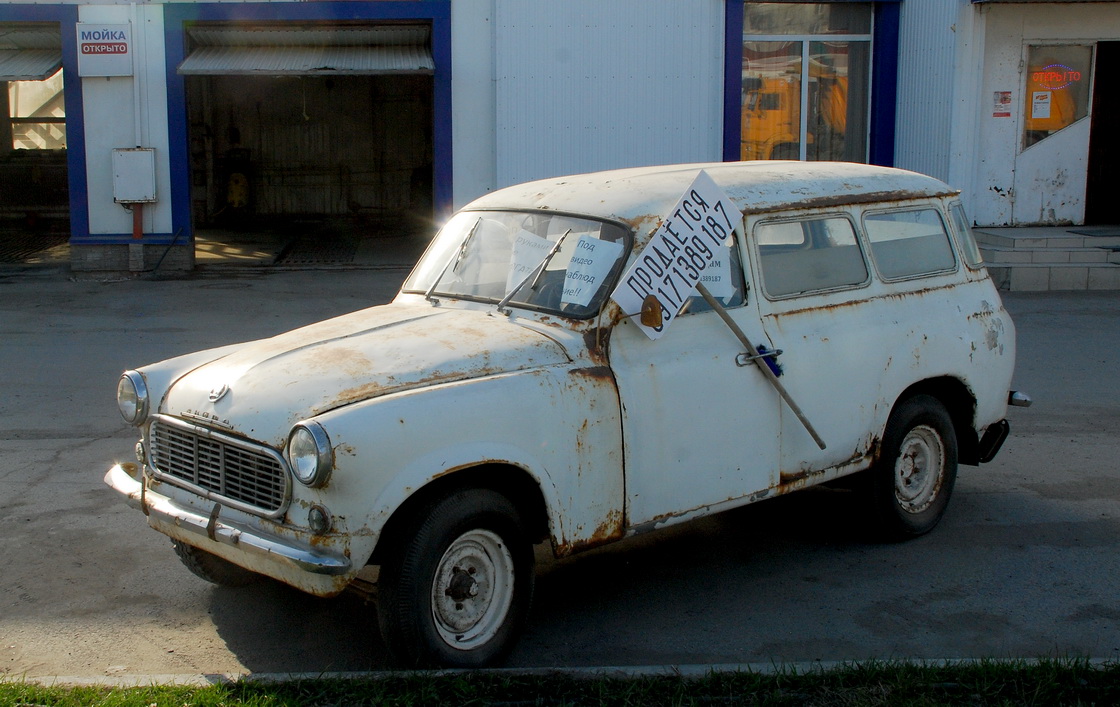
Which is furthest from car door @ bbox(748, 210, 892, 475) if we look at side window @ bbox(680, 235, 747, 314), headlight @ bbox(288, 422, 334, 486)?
headlight @ bbox(288, 422, 334, 486)

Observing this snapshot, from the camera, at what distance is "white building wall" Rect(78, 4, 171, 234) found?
48.5ft

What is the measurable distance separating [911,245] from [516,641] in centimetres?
293

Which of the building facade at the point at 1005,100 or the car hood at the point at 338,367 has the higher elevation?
the building facade at the point at 1005,100

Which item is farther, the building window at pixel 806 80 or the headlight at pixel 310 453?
the building window at pixel 806 80

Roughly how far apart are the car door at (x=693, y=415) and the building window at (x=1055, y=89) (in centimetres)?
1258

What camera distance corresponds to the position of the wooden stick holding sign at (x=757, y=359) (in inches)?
186

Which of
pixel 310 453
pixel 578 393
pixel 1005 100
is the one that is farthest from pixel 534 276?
pixel 1005 100

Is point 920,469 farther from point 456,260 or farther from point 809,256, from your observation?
point 456,260

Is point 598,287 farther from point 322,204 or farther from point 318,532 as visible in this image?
point 322,204

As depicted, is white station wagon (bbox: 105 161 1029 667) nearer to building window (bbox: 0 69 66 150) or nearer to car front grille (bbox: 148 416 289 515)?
car front grille (bbox: 148 416 289 515)

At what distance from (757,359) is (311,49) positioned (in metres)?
11.9

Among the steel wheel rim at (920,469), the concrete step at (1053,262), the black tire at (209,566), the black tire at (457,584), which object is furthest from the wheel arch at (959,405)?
the concrete step at (1053,262)

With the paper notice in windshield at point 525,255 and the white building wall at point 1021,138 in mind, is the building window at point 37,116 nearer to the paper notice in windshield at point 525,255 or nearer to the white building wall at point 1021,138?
the white building wall at point 1021,138

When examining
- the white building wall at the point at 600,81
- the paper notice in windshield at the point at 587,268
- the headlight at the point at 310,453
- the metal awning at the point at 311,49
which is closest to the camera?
the headlight at the point at 310,453
